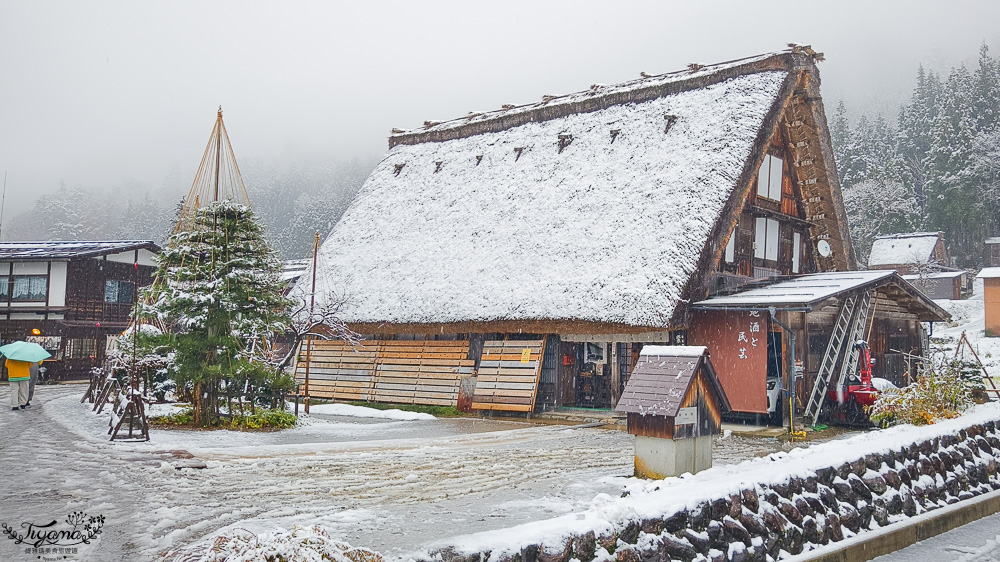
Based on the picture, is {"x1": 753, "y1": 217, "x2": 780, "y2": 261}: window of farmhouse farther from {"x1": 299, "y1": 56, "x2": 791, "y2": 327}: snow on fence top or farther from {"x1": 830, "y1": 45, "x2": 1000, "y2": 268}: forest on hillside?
{"x1": 830, "y1": 45, "x2": 1000, "y2": 268}: forest on hillside

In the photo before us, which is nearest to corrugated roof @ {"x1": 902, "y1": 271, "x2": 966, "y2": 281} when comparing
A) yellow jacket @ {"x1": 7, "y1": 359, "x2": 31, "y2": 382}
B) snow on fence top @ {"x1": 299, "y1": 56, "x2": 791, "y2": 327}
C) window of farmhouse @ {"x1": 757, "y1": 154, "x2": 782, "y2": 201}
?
window of farmhouse @ {"x1": 757, "y1": 154, "x2": 782, "y2": 201}

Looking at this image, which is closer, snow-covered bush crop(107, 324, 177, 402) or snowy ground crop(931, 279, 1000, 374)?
snow-covered bush crop(107, 324, 177, 402)

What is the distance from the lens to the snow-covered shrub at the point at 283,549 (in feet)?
11.1

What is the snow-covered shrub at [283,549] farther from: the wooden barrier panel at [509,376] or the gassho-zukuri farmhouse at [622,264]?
the wooden barrier panel at [509,376]

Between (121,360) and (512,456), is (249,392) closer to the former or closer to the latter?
(121,360)

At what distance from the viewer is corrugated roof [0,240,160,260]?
1177 inches

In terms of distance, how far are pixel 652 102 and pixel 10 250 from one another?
2976 centimetres

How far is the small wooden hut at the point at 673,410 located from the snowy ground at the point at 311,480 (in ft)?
1.82

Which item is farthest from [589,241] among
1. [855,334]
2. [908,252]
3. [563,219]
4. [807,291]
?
[908,252]

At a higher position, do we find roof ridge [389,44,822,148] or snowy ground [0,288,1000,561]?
roof ridge [389,44,822,148]

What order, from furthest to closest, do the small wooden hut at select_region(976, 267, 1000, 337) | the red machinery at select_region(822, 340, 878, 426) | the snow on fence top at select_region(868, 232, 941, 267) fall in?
the snow on fence top at select_region(868, 232, 941, 267) → the small wooden hut at select_region(976, 267, 1000, 337) → the red machinery at select_region(822, 340, 878, 426)

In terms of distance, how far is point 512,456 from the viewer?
9.88 m

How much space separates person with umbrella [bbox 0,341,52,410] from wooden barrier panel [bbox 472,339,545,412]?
9.74m

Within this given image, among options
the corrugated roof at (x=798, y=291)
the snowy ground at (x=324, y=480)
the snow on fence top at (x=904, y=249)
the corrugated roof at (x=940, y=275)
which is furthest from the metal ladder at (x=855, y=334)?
the snow on fence top at (x=904, y=249)
